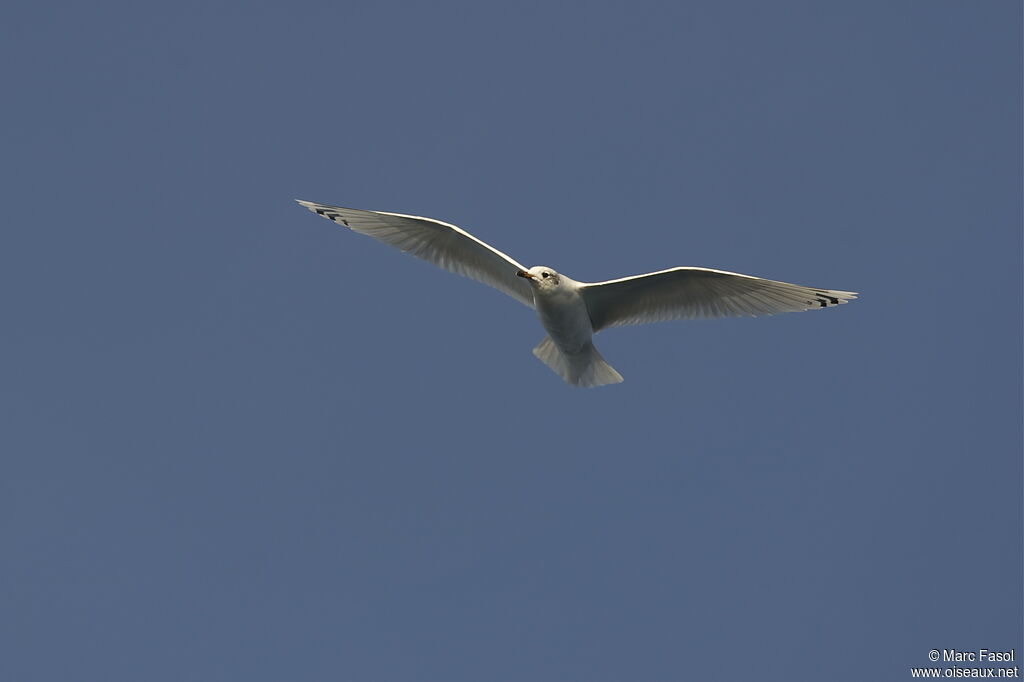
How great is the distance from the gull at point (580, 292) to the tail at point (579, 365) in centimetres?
2

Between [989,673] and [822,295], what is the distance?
5874mm

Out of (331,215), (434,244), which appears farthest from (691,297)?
(331,215)

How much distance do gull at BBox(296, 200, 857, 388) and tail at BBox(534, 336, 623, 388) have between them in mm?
17

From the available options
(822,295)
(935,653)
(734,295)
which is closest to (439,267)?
(734,295)

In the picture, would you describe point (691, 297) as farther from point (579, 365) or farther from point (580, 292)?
point (579, 365)

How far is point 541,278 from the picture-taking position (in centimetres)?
1526

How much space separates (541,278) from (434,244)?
269 cm

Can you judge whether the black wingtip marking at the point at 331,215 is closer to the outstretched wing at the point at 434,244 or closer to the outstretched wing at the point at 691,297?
the outstretched wing at the point at 434,244

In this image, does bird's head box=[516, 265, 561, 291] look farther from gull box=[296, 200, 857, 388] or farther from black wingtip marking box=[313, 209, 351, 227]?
black wingtip marking box=[313, 209, 351, 227]

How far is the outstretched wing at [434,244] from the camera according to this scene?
16766mm

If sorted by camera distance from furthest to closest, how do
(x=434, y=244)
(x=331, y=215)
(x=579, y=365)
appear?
1. (x=331, y=215)
2. (x=434, y=244)
3. (x=579, y=365)

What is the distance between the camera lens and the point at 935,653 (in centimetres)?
1444

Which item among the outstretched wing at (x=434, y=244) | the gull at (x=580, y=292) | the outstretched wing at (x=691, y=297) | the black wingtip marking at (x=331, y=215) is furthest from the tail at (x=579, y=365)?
the black wingtip marking at (x=331, y=215)

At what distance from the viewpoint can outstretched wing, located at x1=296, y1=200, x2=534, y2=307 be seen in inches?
660
